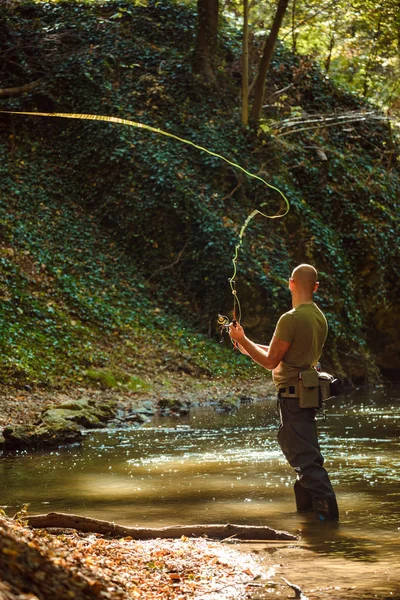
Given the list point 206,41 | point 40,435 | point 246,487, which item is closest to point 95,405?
point 40,435

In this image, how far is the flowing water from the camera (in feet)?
18.4

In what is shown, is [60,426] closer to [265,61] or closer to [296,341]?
[296,341]

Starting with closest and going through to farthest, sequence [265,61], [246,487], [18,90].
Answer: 1. [246,487]
2. [265,61]
3. [18,90]

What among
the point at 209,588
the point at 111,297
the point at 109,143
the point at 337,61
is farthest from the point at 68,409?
the point at 337,61

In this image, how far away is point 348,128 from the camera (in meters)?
27.6

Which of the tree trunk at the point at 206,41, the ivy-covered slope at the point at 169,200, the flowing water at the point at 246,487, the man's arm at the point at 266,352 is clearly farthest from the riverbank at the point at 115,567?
the tree trunk at the point at 206,41

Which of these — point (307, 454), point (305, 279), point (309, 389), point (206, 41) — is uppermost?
point (206, 41)

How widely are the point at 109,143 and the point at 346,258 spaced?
297 inches

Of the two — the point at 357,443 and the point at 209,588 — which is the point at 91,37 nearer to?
the point at 357,443

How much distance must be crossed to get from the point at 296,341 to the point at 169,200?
51.2 ft

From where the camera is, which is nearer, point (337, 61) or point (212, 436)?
point (212, 436)

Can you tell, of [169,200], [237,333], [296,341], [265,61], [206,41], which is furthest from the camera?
[206,41]

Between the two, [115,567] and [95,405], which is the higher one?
[115,567]

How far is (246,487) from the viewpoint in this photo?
8836 mm
